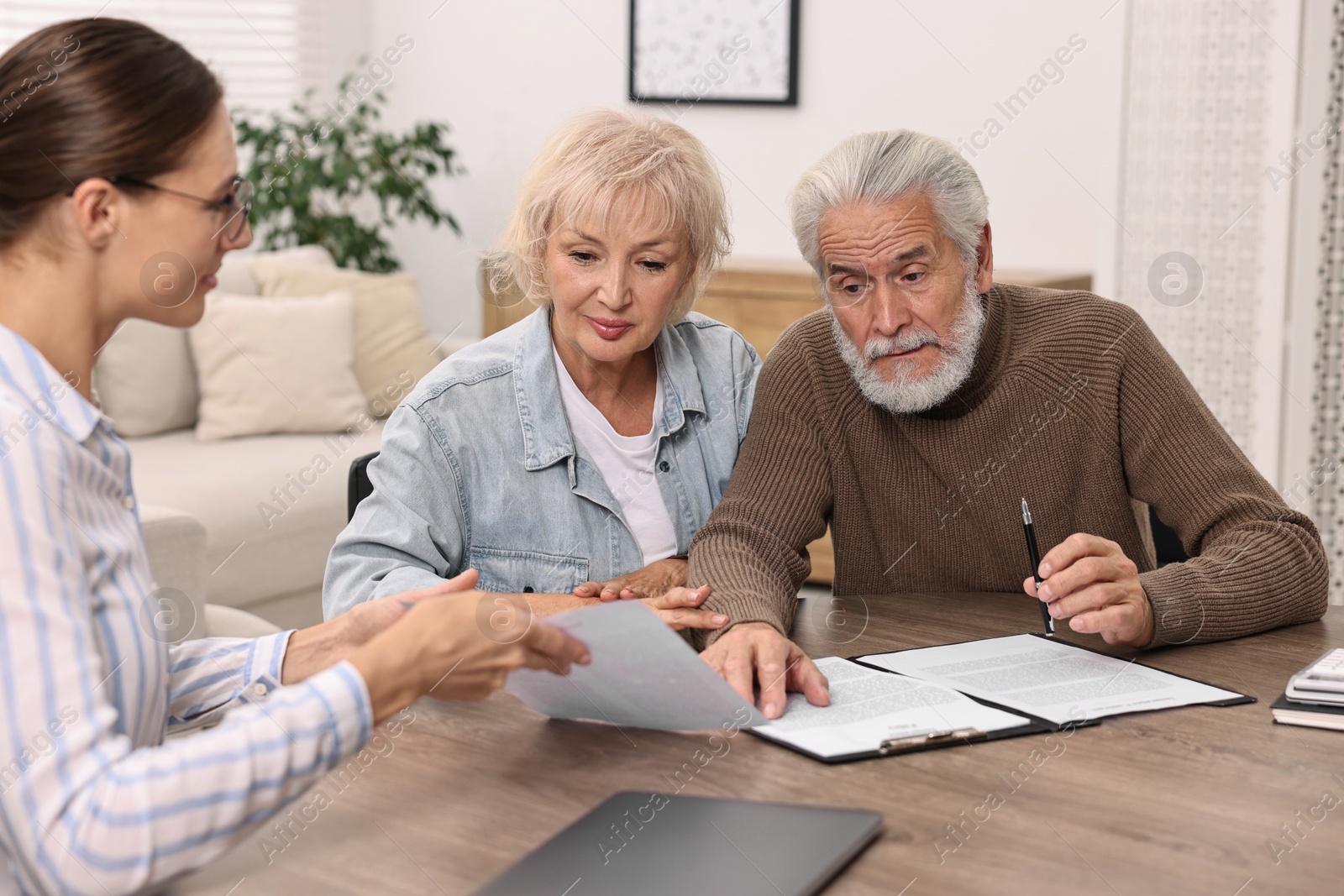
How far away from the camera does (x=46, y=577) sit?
2.81 feet

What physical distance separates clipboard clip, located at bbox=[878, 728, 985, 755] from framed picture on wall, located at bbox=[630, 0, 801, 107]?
3.73 metres

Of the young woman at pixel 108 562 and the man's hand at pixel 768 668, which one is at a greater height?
the young woman at pixel 108 562

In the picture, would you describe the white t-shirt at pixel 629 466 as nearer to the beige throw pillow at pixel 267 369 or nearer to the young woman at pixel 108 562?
the young woman at pixel 108 562

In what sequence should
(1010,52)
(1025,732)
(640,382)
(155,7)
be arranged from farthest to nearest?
(155,7), (1010,52), (640,382), (1025,732)

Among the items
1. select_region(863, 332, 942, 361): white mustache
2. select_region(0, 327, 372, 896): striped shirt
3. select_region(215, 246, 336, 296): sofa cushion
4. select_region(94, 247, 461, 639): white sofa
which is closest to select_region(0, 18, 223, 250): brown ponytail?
select_region(0, 327, 372, 896): striped shirt

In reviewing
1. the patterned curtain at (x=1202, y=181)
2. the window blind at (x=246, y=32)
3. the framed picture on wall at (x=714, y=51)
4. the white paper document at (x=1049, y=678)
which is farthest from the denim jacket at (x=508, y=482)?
the window blind at (x=246, y=32)

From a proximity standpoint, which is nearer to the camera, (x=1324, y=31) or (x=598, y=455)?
(x=598, y=455)

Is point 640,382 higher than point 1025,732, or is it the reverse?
point 640,382

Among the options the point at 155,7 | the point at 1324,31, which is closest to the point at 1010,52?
the point at 1324,31

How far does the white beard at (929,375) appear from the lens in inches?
74.4

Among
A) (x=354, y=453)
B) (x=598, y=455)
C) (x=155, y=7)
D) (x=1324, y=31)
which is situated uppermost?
(x=155, y=7)

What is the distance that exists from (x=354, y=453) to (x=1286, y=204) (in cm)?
268

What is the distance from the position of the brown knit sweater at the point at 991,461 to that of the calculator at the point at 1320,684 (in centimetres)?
45

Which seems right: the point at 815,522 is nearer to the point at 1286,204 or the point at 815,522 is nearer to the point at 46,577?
the point at 46,577
